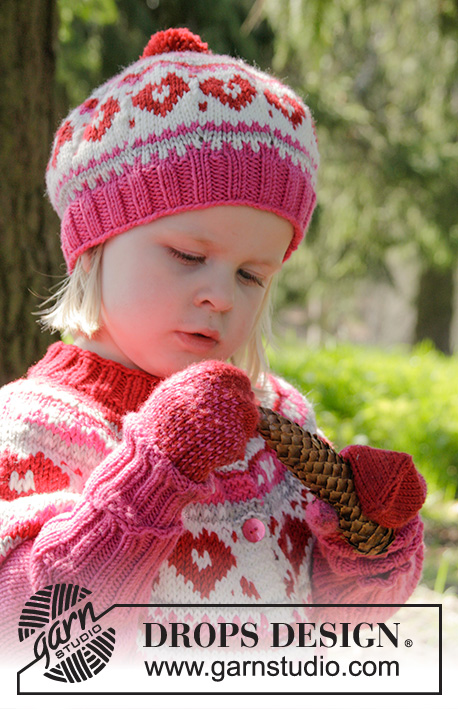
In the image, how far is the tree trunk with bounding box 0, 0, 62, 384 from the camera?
229cm

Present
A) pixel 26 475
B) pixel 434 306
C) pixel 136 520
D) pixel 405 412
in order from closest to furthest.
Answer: pixel 136 520 → pixel 26 475 → pixel 405 412 → pixel 434 306

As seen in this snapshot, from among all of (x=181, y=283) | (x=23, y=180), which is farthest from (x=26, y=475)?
(x=23, y=180)

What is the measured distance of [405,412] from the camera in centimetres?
497

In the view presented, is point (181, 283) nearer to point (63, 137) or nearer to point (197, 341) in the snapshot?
point (197, 341)

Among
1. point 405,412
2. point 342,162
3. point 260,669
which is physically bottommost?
point 260,669

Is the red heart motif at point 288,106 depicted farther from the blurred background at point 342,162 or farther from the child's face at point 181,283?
the blurred background at point 342,162

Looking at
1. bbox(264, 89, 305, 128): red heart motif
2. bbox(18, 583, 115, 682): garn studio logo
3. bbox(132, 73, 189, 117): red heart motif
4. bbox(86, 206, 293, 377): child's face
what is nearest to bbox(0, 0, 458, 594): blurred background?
bbox(86, 206, 293, 377): child's face

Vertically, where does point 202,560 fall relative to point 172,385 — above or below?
below

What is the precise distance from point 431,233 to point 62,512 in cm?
737

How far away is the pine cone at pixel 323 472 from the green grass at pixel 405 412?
217 cm

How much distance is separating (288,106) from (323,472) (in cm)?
85

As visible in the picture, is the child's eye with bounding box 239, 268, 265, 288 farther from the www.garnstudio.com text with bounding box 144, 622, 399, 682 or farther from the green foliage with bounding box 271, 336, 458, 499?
the green foliage with bounding box 271, 336, 458, 499

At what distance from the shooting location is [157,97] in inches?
55.2

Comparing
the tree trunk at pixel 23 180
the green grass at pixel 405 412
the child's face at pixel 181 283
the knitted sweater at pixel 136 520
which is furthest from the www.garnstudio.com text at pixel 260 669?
the green grass at pixel 405 412
